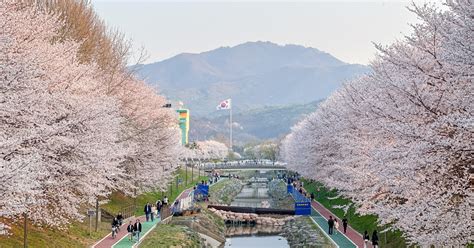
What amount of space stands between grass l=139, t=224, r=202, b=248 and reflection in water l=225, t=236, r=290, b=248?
6.35m

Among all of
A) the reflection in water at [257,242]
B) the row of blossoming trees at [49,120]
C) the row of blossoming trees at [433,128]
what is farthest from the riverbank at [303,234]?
the row of blossoming trees at [433,128]

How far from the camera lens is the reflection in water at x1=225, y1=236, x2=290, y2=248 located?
50812 millimetres

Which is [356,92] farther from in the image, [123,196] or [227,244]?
[123,196]

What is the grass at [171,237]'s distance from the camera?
3747 cm

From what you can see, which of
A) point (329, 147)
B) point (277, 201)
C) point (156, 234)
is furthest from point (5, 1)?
point (277, 201)

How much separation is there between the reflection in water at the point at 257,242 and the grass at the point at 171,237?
6.35 m

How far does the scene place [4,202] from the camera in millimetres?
16047

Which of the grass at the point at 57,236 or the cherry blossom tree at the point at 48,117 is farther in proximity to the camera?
the grass at the point at 57,236

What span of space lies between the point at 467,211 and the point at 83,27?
34910 millimetres

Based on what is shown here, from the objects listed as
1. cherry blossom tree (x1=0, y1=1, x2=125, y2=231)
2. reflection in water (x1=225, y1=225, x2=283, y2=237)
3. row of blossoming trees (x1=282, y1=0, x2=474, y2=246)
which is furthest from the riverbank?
row of blossoming trees (x1=282, y1=0, x2=474, y2=246)

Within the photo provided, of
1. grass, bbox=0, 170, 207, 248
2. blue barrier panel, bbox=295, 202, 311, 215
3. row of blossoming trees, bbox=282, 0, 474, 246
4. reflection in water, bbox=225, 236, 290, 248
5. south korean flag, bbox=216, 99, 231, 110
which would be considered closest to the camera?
row of blossoming trees, bbox=282, 0, 474, 246

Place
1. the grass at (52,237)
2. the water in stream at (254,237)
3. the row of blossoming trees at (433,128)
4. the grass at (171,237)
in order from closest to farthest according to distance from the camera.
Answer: the row of blossoming trees at (433,128) < the grass at (52,237) < the grass at (171,237) < the water in stream at (254,237)

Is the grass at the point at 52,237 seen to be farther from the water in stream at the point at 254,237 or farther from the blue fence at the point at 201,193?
the blue fence at the point at 201,193

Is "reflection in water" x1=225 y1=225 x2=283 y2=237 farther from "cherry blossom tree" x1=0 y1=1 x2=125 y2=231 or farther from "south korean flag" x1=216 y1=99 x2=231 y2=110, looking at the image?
"south korean flag" x1=216 y1=99 x2=231 y2=110
